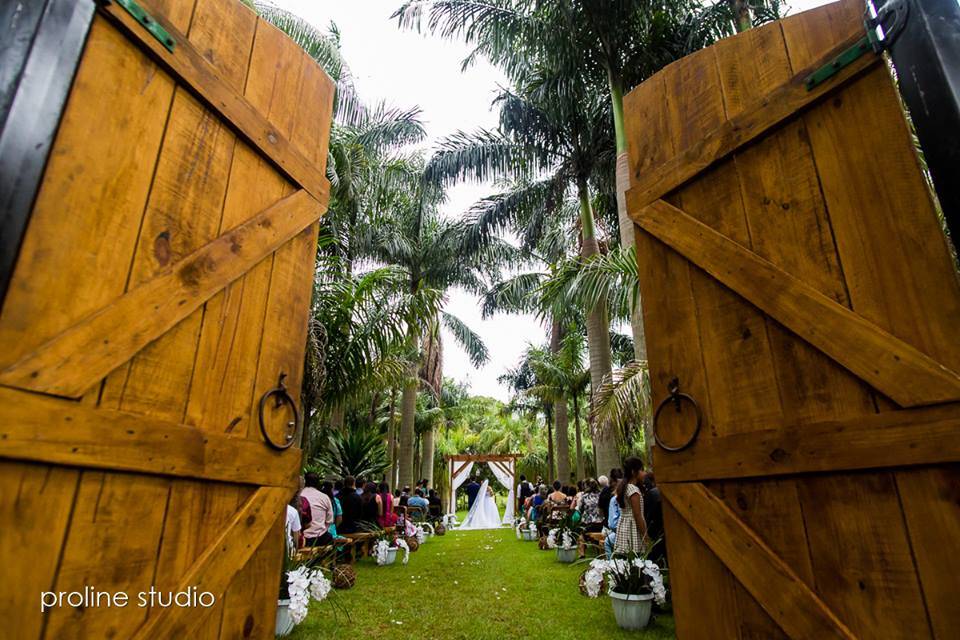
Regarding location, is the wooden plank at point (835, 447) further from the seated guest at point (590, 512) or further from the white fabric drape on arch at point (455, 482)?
the white fabric drape on arch at point (455, 482)

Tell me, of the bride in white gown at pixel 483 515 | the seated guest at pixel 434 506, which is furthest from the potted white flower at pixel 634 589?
the bride in white gown at pixel 483 515

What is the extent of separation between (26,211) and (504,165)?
13.2 meters

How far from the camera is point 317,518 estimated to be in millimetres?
7656

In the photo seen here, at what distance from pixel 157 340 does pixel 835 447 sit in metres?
2.30

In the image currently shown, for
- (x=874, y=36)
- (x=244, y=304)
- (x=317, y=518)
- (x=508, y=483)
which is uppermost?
(x=874, y=36)

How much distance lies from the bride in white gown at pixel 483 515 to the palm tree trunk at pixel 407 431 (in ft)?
15.9

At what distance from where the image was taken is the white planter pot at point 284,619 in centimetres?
419

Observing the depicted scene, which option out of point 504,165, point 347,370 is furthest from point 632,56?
point 347,370

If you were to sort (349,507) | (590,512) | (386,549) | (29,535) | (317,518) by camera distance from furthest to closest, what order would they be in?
(590,512)
(386,549)
(349,507)
(317,518)
(29,535)

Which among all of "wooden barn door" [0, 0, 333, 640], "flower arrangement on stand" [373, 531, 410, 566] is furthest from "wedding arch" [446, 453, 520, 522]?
"wooden barn door" [0, 0, 333, 640]

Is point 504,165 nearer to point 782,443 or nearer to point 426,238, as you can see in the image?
point 426,238

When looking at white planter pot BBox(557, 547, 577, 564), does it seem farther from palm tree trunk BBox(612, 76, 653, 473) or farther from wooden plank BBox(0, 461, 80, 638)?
wooden plank BBox(0, 461, 80, 638)

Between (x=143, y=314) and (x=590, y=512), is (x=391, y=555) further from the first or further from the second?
(x=143, y=314)

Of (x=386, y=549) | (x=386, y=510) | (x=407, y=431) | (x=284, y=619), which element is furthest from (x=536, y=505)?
(x=284, y=619)
